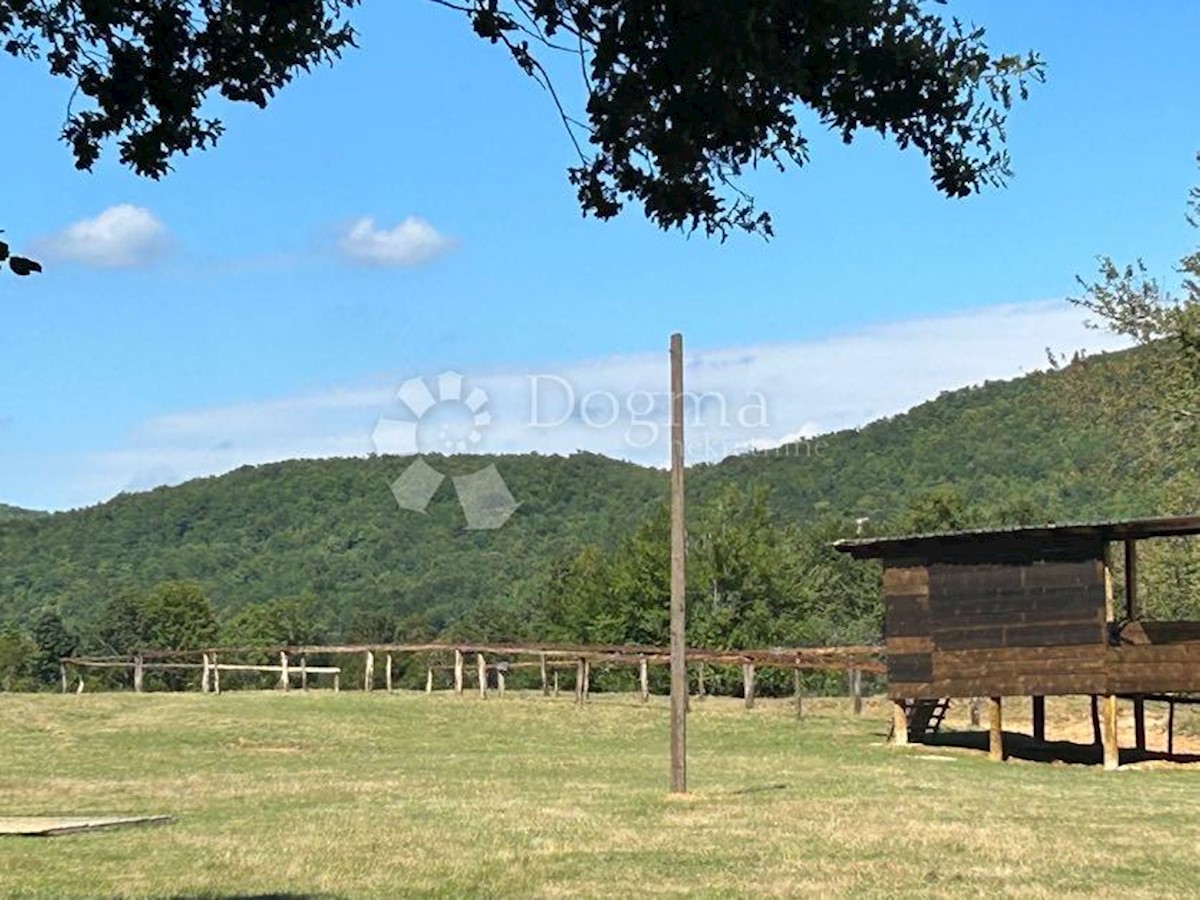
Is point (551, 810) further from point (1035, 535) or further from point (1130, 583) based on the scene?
point (1130, 583)

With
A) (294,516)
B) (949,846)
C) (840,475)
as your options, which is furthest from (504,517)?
(949,846)

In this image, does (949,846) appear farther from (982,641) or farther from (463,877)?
(982,641)

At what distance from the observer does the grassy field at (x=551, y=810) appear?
1595 cm

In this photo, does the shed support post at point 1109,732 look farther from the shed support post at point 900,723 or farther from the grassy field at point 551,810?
the shed support post at point 900,723

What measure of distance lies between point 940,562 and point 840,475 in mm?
131174

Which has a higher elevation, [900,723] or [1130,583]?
[1130,583]

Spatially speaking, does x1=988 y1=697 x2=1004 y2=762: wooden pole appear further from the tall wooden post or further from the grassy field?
the tall wooden post

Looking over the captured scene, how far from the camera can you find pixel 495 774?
29844 mm

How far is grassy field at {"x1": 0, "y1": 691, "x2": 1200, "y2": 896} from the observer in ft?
52.3

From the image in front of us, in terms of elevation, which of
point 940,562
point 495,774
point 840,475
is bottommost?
point 495,774

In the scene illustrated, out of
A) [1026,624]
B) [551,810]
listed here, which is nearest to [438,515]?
[1026,624]

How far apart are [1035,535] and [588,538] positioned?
141582mm

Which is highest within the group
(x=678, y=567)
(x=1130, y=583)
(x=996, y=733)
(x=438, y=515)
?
(x=438, y=515)

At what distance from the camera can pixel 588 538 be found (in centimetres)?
17550
